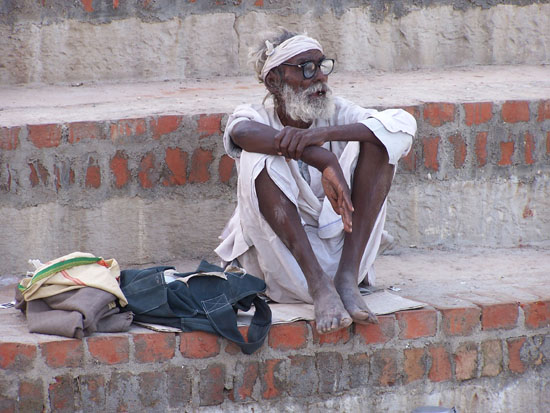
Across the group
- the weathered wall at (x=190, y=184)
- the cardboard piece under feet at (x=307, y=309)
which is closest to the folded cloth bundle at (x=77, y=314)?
the cardboard piece under feet at (x=307, y=309)

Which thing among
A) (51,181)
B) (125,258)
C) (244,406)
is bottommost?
(244,406)

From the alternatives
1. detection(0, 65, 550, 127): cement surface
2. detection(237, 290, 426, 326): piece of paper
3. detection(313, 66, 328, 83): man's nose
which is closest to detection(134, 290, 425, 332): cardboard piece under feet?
detection(237, 290, 426, 326): piece of paper

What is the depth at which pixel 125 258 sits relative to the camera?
4.27 metres

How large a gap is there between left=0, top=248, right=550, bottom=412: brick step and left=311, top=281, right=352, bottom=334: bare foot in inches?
3.4

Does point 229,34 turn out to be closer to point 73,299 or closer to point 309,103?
point 309,103

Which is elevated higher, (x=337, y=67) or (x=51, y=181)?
(x=337, y=67)

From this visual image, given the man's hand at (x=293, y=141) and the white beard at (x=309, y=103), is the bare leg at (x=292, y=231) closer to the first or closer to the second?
the man's hand at (x=293, y=141)

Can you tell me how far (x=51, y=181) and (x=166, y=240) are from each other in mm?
634

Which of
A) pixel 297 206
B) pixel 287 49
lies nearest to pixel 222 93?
pixel 287 49

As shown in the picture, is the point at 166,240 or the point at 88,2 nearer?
the point at 166,240

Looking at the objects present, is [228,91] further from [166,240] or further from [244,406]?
[244,406]

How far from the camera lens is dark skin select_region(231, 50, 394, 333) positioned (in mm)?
3268

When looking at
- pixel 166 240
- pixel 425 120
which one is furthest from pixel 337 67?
pixel 166 240

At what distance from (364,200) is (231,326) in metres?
0.76
